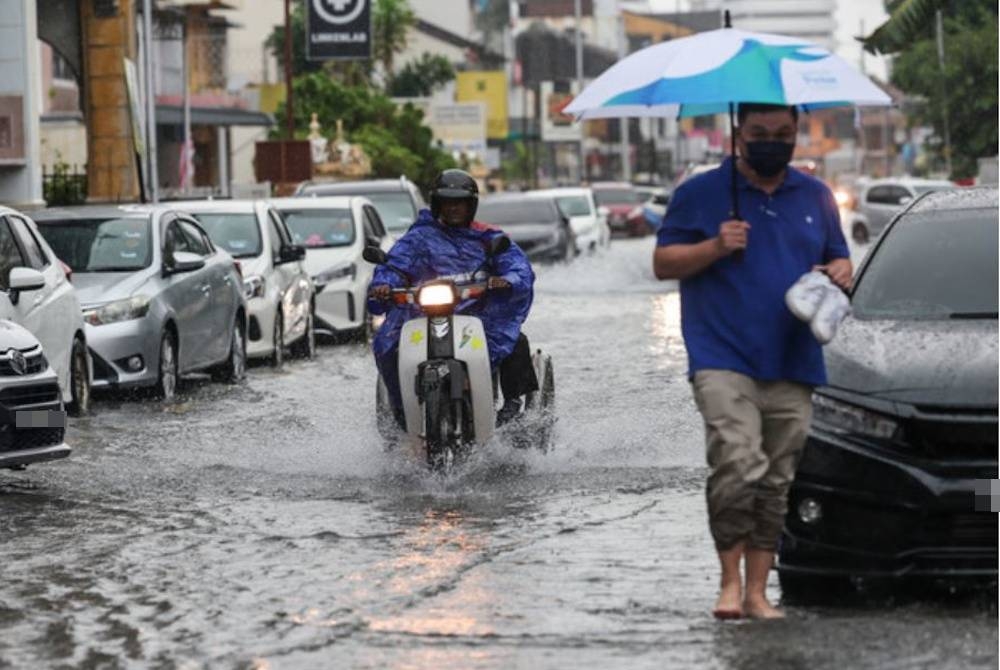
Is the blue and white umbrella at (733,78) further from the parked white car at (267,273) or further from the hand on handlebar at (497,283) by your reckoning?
the parked white car at (267,273)

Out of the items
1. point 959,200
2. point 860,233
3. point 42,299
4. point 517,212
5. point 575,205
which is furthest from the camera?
point 860,233

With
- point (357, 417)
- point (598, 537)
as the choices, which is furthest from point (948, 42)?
point (598, 537)

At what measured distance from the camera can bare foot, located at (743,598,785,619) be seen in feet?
28.2

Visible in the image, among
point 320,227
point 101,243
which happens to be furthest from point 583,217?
point 101,243

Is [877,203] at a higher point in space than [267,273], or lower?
lower

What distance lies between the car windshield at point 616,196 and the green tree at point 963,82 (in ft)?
27.3

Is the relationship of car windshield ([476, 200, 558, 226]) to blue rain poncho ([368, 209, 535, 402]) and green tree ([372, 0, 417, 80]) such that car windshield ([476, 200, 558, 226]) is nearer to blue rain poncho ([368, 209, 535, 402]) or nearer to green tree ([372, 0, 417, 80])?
blue rain poncho ([368, 209, 535, 402])

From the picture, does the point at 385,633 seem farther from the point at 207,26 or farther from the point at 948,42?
the point at 948,42

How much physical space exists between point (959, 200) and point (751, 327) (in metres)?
2.50

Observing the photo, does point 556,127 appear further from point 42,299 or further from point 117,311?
point 42,299

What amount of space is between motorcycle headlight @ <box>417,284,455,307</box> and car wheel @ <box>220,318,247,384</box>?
8.34 m

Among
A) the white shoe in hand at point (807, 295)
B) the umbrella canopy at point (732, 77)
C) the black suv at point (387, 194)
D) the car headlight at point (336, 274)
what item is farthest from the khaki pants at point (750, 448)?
the black suv at point (387, 194)

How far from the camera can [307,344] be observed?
24875mm

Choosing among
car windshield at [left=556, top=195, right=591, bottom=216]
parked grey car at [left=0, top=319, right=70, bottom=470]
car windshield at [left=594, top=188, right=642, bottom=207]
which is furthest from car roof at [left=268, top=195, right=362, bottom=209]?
car windshield at [left=594, top=188, right=642, bottom=207]
